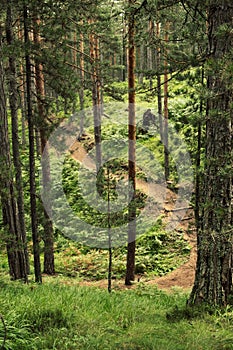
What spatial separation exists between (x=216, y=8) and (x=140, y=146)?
1806 centimetres

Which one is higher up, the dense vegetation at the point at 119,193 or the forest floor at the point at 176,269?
the dense vegetation at the point at 119,193

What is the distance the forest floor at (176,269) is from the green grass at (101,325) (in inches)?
130

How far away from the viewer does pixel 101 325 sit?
4961 millimetres

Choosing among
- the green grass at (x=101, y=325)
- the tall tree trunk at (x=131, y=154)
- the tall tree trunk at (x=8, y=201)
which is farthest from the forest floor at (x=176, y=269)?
the tall tree trunk at (x=8, y=201)

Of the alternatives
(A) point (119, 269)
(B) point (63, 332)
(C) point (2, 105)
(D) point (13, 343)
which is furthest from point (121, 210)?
(D) point (13, 343)

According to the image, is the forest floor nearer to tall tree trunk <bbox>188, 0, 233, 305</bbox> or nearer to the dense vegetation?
the dense vegetation

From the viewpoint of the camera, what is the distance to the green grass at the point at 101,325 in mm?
4270

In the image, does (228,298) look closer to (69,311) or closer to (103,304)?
(103,304)

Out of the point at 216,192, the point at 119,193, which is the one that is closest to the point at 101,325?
the point at 216,192

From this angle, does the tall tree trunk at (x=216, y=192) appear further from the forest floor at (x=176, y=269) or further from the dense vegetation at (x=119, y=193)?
the forest floor at (x=176, y=269)

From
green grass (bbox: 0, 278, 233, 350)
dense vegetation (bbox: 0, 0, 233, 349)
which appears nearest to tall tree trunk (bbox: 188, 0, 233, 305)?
dense vegetation (bbox: 0, 0, 233, 349)

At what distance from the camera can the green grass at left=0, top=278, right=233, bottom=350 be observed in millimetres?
4270

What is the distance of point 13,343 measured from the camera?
12.6ft

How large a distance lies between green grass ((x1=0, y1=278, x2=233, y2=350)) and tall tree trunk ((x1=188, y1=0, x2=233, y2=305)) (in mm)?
412
